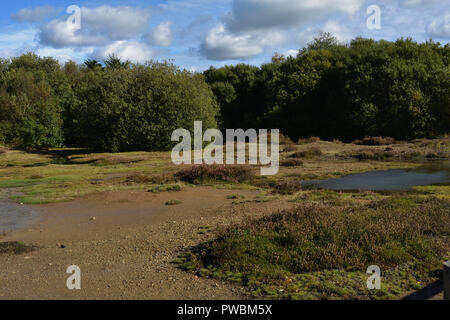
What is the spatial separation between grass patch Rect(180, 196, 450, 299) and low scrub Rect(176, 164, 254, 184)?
8.75 meters

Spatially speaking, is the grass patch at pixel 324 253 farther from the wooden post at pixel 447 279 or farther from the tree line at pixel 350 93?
the tree line at pixel 350 93

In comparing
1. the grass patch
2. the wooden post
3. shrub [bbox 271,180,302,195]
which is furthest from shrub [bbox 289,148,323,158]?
the wooden post

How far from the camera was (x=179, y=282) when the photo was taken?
267 inches

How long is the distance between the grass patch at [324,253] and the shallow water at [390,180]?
7121mm

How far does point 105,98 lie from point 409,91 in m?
26.2

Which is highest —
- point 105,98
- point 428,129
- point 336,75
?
point 336,75

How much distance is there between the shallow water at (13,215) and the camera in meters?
11.4

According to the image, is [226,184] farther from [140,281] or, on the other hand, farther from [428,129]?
[428,129]

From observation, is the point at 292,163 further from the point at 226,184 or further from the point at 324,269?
the point at 324,269
